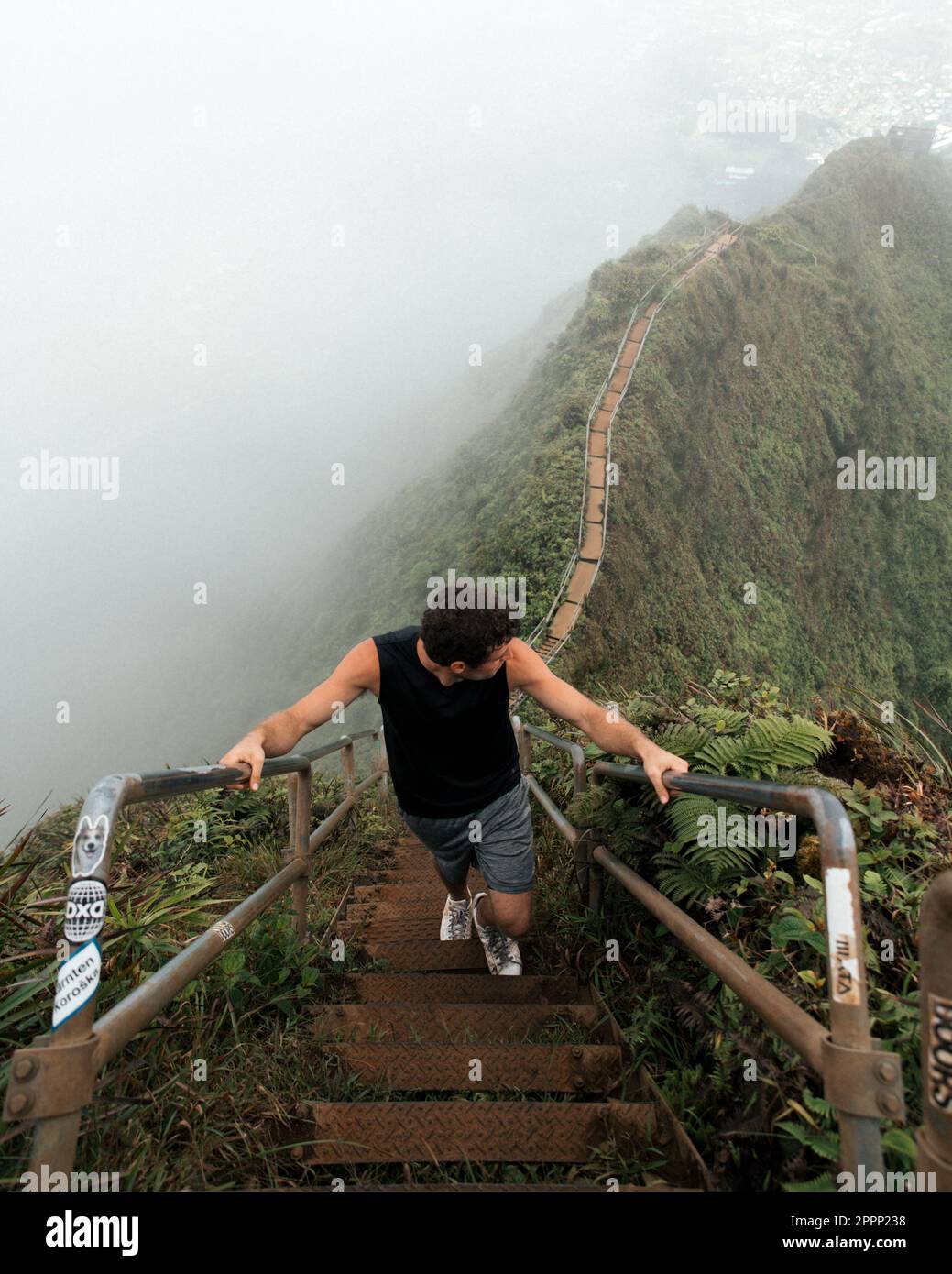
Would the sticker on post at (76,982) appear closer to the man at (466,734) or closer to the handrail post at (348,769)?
the man at (466,734)

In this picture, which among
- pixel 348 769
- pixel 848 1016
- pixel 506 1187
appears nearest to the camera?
pixel 848 1016

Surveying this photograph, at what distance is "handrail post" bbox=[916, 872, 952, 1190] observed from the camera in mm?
983

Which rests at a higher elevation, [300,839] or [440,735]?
[440,735]

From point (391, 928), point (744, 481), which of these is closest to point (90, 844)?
point (391, 928)

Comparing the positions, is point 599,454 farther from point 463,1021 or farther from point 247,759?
point 247,759

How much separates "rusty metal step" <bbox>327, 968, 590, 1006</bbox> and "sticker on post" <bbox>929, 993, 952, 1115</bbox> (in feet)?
6.59

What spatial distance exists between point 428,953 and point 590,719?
1641 mm

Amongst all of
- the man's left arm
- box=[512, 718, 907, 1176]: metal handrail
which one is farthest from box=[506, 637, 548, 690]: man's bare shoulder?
box=[512, 718, 907, 1176]: metal handrail

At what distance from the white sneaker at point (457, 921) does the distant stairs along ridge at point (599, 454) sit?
895cm

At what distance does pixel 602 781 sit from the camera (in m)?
3.30

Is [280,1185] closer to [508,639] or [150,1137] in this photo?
[150,1137]

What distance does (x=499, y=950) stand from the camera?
322 cm

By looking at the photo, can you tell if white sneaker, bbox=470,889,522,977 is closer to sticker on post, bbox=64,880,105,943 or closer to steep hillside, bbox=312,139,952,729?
sticker on post, bbox=64,880,105,943

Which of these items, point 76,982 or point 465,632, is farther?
point 465,632
